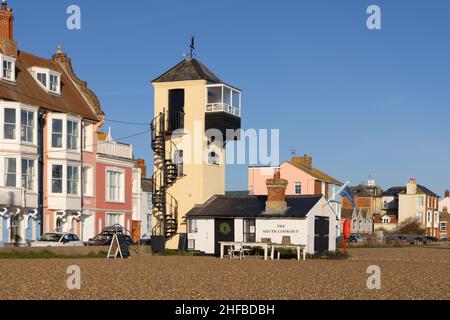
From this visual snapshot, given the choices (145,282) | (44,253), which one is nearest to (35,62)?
(44,253)

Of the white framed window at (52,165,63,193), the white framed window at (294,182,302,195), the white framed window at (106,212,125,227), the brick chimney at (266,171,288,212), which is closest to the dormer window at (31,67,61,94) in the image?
the white framed window at (52,165,63,193)

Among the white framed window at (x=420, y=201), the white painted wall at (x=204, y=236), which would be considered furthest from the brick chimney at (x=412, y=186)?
the white painted wall at (x=204, y=236)

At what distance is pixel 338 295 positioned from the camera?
17.3m

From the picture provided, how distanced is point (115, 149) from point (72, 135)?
217 inches

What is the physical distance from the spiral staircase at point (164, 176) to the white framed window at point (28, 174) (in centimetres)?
714

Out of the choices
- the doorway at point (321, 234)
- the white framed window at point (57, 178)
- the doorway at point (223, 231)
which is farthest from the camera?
the white framed window at point (57, 178)

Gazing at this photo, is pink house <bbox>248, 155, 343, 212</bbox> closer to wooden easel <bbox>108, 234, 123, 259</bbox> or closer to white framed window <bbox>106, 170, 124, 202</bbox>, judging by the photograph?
white framed window <bbox>106, 170, 124, 202</bbox>

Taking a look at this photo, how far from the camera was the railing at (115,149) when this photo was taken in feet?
163

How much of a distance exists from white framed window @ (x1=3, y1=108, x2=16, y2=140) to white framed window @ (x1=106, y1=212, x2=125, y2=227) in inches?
404

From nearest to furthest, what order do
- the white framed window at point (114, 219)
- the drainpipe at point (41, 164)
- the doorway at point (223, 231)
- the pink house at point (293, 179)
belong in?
the doorway at point (223, 231) < the drainpipe at point (41, 164) < the white framed window at point (114, 219) < the pink house at point (293, 179)

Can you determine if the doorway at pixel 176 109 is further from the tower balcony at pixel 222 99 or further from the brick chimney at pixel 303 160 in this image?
the brick chimney at pixel 303 160

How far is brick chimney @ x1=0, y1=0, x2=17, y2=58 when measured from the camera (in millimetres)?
44869
